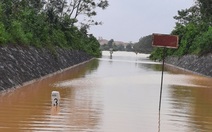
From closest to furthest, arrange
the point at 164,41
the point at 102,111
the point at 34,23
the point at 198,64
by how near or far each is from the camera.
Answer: the point at 102,111, the point at 164,41, the point at 34,23, the point at 198,64

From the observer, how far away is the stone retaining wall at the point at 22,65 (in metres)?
17.4

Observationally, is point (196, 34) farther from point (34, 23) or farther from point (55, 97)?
point (55, 97)

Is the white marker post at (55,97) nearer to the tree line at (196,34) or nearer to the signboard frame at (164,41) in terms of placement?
the signboard frame at (164,41)

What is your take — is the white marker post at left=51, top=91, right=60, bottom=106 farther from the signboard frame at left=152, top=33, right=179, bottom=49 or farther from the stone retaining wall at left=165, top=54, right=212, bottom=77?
the stone retaining wall at left=165, top=54, right=212, bottom=77

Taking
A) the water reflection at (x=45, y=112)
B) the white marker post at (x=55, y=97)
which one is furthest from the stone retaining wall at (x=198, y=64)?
the white marker post at (x=55, y=97)

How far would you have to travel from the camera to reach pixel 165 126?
443 inches

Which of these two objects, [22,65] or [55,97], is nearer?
[55,97]

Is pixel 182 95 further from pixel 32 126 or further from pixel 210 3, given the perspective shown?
pixel 210 3

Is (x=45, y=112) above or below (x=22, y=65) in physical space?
below

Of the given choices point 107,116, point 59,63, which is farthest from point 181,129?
point 59,63

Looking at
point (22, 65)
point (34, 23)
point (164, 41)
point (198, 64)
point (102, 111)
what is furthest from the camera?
point (198, 64)

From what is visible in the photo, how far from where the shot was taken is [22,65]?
2092 cm

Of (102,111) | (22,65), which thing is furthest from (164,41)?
(22,65)

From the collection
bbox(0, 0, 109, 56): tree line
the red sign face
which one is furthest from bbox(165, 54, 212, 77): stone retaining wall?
the red sign face
